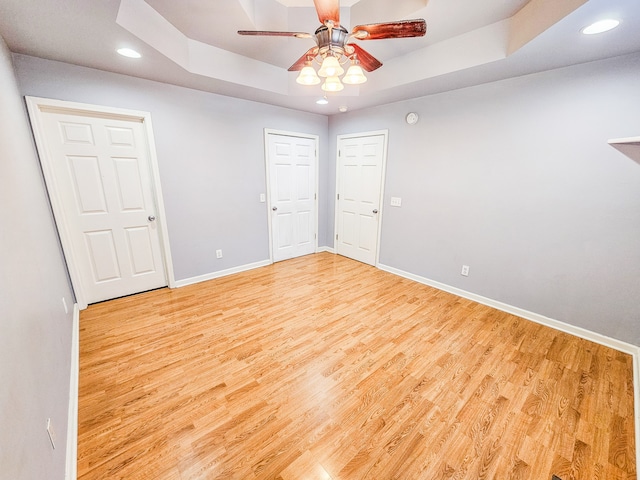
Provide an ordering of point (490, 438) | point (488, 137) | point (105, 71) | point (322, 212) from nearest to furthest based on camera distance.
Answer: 1. point (490, 438)
2. point (105, 71)
3. point (488, 137)
4. point (322, 212)

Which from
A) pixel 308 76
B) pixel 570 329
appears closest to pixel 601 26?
pixel 308 76

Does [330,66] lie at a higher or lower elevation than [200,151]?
higher

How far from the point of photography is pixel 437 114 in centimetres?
300

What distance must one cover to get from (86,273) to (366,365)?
3.04 meters

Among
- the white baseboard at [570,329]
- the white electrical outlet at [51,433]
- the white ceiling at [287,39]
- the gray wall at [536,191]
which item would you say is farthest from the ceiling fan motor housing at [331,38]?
the white baseboard at [570,329]

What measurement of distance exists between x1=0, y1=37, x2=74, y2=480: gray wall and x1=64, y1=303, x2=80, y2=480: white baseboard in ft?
0.20

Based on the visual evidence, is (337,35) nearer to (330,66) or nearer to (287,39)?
(330,66)

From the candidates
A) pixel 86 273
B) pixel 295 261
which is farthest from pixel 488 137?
pixel 86 273

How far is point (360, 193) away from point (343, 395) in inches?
117

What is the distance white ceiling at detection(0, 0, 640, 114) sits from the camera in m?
1.57

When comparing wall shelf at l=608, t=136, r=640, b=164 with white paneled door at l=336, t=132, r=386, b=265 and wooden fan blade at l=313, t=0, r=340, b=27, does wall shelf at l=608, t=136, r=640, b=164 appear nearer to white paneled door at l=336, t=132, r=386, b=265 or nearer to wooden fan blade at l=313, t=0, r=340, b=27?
wooden fan blade at l=313, t=0, r=340, b=27

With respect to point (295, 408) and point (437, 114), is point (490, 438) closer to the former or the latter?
point (295, 408)

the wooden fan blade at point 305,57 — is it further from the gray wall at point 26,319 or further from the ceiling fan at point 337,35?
the gray wall at point 26,319

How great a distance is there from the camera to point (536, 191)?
242 cm
